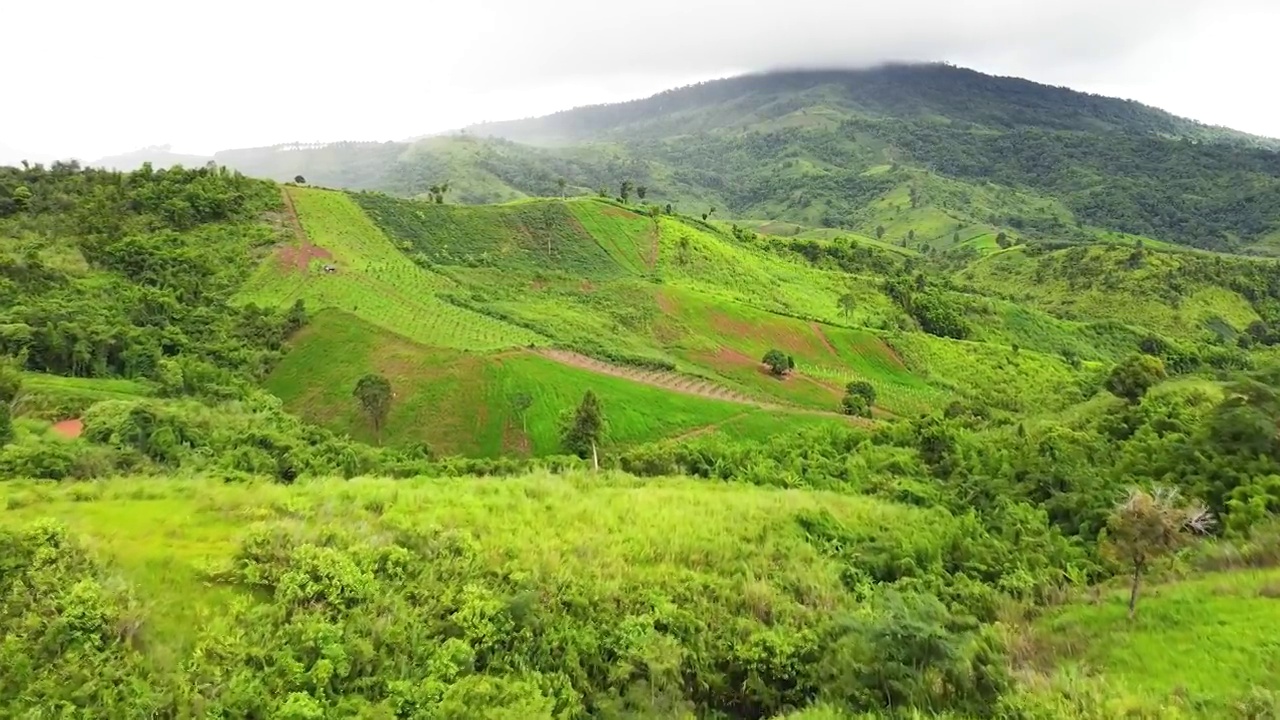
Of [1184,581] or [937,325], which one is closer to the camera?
[1184,581]

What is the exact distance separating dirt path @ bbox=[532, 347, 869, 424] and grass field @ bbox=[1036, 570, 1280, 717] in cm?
4147

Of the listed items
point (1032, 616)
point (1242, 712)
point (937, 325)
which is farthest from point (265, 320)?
point (937, 325)

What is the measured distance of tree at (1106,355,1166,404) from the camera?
47078mm

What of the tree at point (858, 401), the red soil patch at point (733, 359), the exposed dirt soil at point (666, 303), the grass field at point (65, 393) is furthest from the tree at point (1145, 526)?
the exposed dirt soil at point (666, 303)

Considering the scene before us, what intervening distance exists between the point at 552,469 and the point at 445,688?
74.5ft

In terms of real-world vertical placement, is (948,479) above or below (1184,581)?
below

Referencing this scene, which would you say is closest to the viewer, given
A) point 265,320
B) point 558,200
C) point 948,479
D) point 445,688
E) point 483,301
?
point 445,688

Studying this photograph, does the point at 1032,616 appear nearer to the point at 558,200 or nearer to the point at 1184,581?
the point at 1184,581

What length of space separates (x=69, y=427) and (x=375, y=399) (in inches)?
634

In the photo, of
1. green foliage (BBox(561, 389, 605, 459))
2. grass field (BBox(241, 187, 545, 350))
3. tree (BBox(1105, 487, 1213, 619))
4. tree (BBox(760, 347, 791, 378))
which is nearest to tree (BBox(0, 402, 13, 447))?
green foliage (BBox(561, 389, 605, 459))

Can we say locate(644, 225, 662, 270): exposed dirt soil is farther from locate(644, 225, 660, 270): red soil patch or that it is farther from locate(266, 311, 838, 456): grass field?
locate(266, 311, 838, 456): grass field

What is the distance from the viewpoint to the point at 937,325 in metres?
98.9

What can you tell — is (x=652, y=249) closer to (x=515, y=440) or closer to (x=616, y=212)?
(x=616, y=212)

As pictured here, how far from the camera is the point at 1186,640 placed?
46.9 feet
